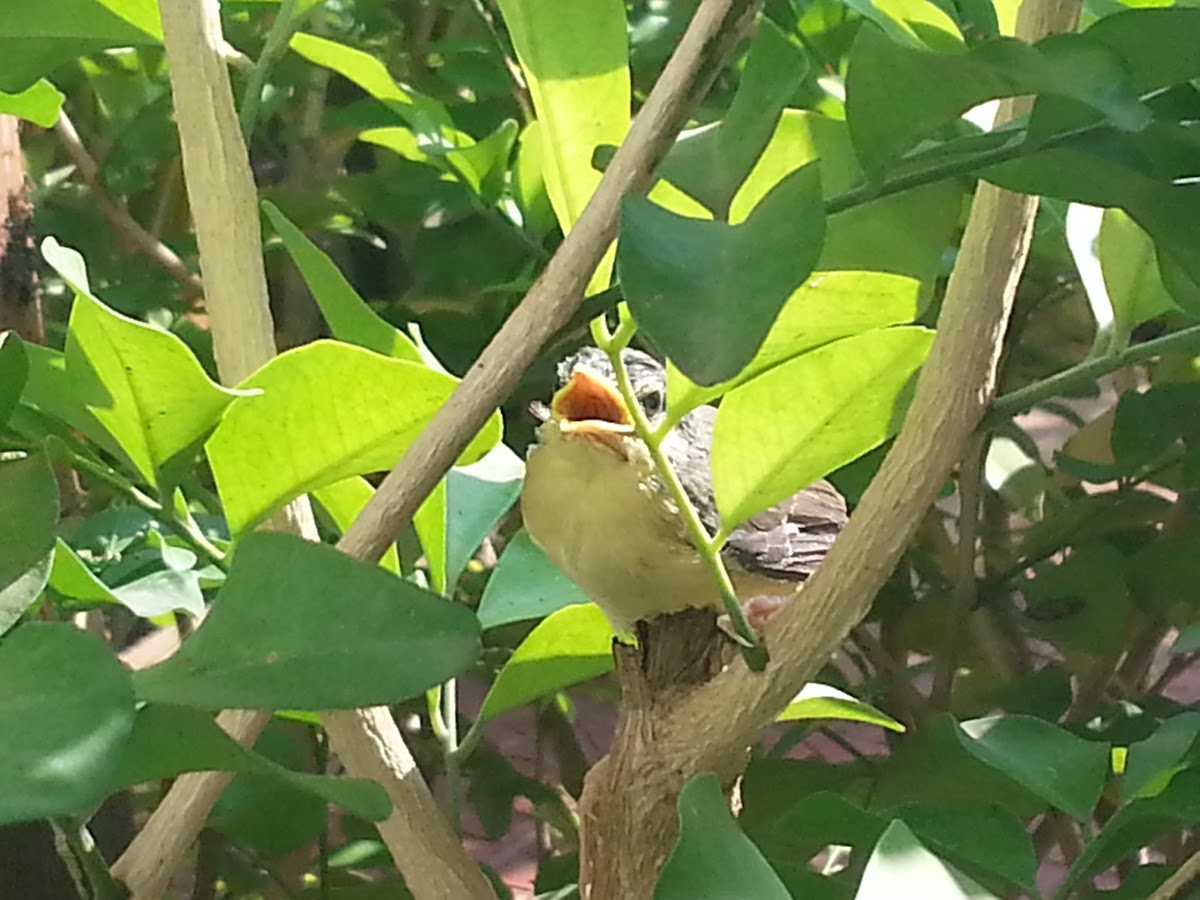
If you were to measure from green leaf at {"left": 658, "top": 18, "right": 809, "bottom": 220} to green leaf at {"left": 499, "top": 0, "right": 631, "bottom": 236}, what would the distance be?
0.15 feet

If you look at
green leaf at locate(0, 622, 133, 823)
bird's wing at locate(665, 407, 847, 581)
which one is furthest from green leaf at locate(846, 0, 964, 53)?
green leaf at locate(0, 622, 133, 823)

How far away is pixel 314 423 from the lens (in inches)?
12.1

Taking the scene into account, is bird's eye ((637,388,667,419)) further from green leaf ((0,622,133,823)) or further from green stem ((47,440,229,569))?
green leaf ((0,622,133,823))

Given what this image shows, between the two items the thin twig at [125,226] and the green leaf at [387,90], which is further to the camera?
the thin twig at [125,226]

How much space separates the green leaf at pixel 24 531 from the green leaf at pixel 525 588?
0.67 feet

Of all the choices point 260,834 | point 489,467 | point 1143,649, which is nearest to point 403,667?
point 489,467

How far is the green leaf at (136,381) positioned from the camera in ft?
0.92

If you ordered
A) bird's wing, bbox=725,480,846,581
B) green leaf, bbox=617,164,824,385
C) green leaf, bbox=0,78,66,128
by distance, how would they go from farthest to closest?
bird's wing, bbox=725,480,846,581
green leaf, bbox=0,78,66,128
green leaf, bbox=617,164,824,385

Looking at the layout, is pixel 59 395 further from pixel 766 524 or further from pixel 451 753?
pixel 766 524

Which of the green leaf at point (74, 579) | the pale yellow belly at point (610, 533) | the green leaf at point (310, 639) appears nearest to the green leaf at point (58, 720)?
the green leaf at point (310, 639)

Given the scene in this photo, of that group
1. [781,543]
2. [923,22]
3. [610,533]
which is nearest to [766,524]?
[781,543]

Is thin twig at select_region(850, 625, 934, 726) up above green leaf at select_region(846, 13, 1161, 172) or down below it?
below

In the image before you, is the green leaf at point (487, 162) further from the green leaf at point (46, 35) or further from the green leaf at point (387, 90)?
the green leaf at point (46, 35)

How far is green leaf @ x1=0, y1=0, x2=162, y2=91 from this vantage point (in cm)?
36
